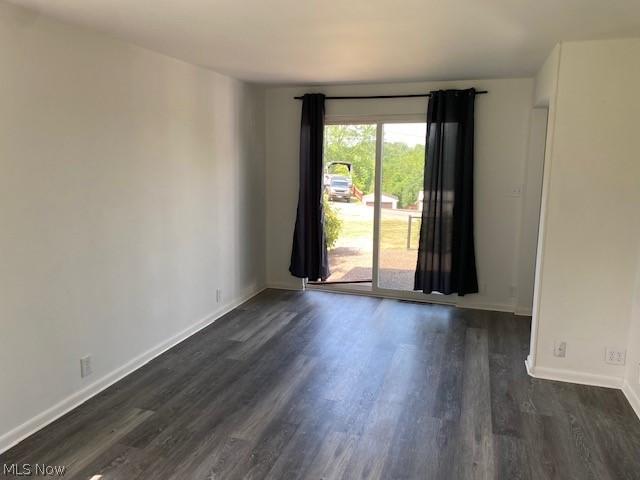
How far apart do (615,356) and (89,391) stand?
359cm

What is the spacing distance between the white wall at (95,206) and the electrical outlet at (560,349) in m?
2.99

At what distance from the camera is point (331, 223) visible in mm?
5586

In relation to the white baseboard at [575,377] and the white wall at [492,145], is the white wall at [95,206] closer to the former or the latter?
the white wall at [492,145]

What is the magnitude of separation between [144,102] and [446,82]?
2.98 meters

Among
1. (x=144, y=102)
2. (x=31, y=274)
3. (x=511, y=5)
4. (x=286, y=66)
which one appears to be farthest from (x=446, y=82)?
(x=31, y=274)

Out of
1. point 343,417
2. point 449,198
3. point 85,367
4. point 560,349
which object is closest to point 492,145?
point 449,198

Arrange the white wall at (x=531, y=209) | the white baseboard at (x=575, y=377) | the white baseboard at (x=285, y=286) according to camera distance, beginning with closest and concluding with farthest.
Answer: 1. the white baseboard at (x=575, y=377)
2. the white wall at (x=531, y=209)
3. the white baseboard at (x=285, y=286)

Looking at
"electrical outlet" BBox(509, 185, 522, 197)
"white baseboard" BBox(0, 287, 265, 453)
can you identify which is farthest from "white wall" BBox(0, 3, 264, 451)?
"electrical outlet" BBox(509, 185, 522, 197)

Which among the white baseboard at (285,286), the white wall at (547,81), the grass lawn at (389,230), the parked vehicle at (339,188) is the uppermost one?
the white wall at (547,81)

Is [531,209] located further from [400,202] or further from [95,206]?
[95,206]

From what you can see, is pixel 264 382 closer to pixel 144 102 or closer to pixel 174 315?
pixel 174 315

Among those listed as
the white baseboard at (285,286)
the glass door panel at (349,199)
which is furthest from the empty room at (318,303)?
the white baseboard at (285,286)

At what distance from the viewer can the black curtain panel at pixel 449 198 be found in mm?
4719

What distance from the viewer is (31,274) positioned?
2.62m
